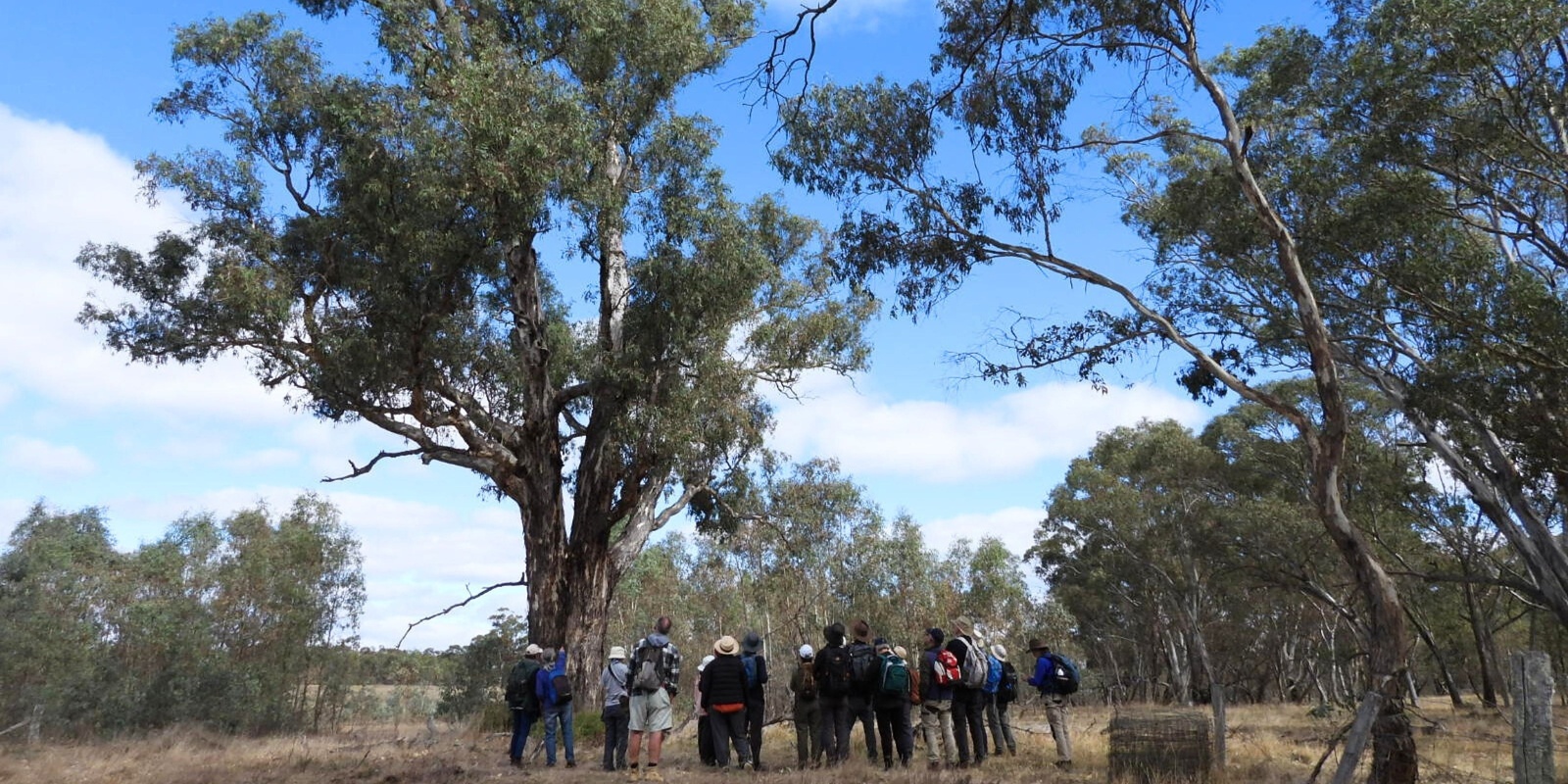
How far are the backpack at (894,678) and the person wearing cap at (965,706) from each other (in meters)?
0.52

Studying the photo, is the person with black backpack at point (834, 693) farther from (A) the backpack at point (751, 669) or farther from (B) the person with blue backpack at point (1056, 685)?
(B) the person with blue backpack at point (1056, 685)

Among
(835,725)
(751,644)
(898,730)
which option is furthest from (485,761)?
(898,730)

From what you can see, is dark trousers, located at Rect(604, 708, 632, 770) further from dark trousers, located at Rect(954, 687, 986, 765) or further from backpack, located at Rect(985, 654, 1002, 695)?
backpack, located at Rect(985, 654, 1002, 695)

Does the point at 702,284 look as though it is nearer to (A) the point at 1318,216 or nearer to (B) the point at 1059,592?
(A) the point at 1318,216

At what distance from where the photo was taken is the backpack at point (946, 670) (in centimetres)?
921

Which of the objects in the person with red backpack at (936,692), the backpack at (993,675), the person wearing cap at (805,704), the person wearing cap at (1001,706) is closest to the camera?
the person with red backpack at (936,692)

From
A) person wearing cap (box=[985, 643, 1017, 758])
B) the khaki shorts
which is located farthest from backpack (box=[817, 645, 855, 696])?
person wearing cap (box=[985, 643, 1017, 758])

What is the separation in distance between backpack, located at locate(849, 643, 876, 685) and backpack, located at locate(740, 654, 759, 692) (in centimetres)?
93

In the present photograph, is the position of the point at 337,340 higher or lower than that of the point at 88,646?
higher

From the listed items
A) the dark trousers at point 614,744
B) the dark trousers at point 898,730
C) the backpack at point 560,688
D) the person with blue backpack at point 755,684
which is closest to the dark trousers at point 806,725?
the person with blue backpack at point 755,684

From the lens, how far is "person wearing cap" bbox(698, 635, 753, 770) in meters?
9.01

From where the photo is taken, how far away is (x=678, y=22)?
14648 millimetres

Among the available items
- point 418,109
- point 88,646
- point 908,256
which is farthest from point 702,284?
point 88,646

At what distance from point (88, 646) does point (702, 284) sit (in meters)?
18.6
